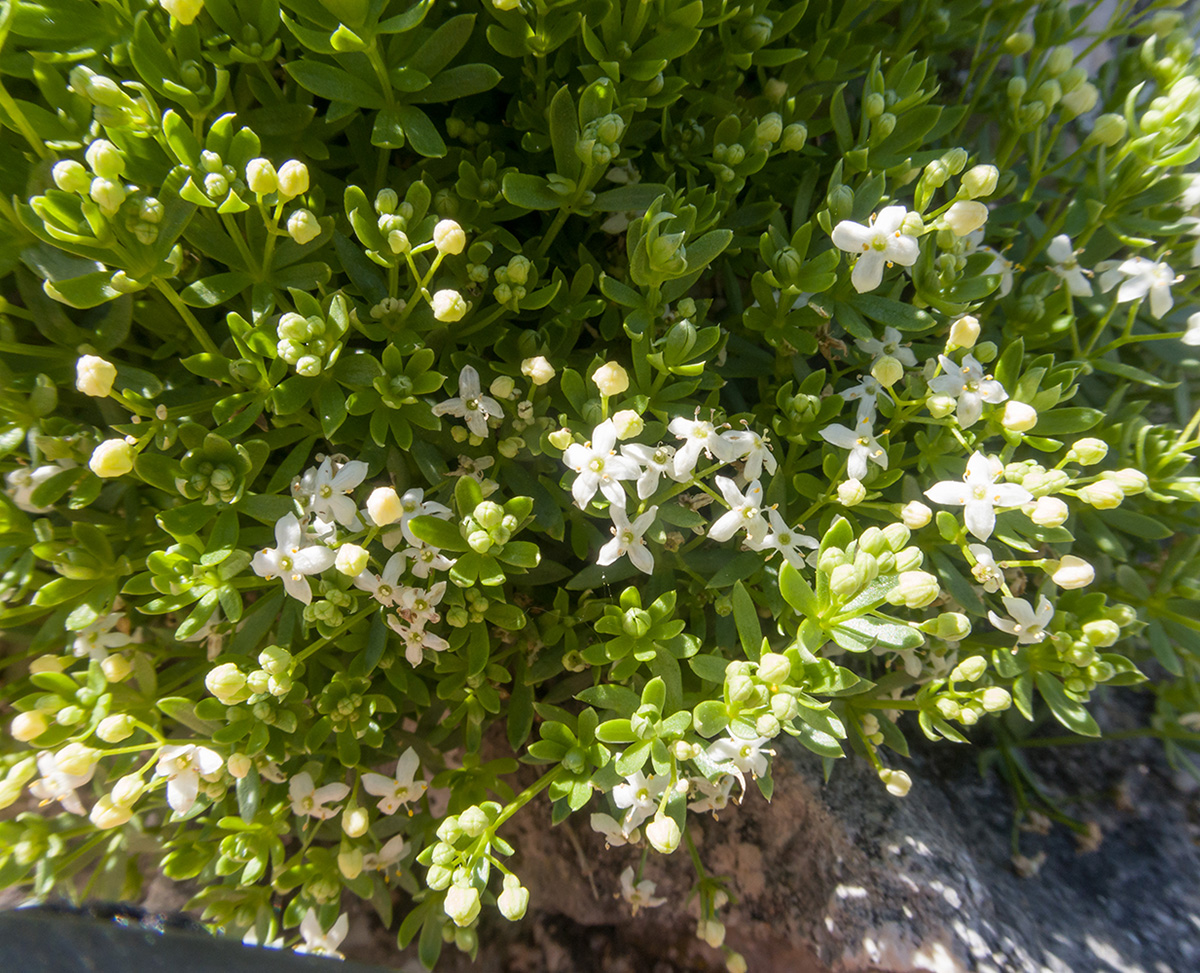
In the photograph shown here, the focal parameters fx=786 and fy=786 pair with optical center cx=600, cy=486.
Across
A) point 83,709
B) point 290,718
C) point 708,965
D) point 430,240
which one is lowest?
point 708,965

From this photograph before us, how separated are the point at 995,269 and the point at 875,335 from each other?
0.37m

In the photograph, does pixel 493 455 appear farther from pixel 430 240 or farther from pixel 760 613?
pixel 760 613

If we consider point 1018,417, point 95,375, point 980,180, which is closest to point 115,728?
point 95,375

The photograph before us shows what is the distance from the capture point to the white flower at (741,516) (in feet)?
5.47

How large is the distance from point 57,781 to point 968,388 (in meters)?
2.07

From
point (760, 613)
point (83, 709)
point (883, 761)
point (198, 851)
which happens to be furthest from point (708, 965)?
point (83, 709)

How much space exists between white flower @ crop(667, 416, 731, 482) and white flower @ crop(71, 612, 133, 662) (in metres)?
1.29

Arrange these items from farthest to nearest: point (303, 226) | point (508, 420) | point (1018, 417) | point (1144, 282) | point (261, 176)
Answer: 1. point (1144, 282)
2. point (508, 420)
3. point (1018, 417)
4. point (303, 226)
5. point (261, 176)

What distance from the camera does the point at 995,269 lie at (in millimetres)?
2059

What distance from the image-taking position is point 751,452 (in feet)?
5.53

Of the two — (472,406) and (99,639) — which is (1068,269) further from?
(99,639)

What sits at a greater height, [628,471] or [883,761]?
[628,471]

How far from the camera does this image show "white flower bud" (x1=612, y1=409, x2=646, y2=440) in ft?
4.96

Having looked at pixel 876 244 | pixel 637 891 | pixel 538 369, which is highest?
pixel 876 244
